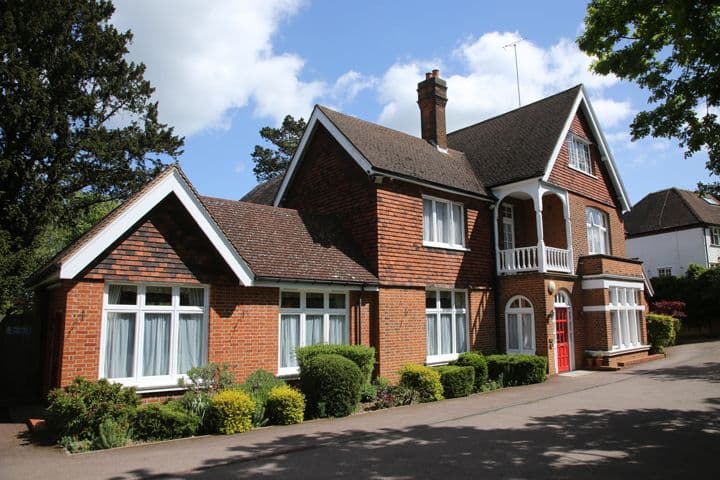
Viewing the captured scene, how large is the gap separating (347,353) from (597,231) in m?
14.5

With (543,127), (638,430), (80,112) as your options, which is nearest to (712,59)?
(638,430)

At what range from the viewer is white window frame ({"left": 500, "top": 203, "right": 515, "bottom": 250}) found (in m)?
20.3

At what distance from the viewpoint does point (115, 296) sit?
1086 centimetres

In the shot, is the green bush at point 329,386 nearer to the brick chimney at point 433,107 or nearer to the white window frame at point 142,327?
the white window frame at point 142,327

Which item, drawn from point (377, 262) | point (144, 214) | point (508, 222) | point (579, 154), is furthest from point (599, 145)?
point (144, 214)

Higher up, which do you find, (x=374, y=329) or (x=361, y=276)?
(x=361, y=276)

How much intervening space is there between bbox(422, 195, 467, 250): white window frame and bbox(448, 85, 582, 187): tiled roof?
2.17 metres

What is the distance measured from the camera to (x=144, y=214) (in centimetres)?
1072

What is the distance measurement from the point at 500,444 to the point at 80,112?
73.3 feet

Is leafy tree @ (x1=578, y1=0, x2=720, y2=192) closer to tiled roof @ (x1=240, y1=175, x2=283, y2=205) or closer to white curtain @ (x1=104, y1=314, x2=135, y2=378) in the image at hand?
white curtain @ (x1=104, y1=314, x2=135, y2=378)

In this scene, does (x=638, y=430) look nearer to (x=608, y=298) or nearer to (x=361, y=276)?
(x=361, y=276)

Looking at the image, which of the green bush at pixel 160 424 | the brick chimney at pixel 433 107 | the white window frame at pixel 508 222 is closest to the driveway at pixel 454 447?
the green bush at pixel 160 424

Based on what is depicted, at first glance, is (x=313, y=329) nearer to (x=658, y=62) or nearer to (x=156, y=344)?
(x=156, y=344)

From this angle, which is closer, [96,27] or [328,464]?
[328,464]
